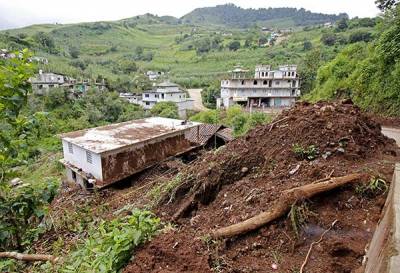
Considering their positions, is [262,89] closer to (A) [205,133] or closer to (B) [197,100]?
(B) [197,100]

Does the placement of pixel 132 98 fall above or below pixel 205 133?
below

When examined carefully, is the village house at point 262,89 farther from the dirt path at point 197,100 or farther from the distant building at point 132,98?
the distant building at point 132,98

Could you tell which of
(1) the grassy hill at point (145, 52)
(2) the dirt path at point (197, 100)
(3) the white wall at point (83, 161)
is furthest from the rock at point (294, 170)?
(1) the grassy hill at point (145, 52)

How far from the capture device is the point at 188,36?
111875 millimetres

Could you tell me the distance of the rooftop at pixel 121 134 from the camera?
12178 mm

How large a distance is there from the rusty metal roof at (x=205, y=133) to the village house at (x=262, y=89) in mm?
22902

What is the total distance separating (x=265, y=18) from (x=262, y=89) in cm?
15839

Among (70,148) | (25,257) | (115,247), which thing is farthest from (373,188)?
(70,148)

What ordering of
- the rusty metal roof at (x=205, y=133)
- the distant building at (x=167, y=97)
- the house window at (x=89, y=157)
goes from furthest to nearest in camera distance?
the distant building at (x=167, y=97), the rusty metal roof at (x=205, y=133), the house window at (x=89, y=157)

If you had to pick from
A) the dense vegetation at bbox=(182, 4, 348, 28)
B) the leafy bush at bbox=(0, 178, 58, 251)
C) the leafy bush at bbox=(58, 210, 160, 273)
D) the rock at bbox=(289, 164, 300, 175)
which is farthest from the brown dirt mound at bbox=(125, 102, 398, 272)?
the dense vegetation at bbox=(182, 4, 348, 28)

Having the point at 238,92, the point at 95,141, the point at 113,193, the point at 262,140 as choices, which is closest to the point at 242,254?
the point at 262,140

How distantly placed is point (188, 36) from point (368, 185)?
117 meters

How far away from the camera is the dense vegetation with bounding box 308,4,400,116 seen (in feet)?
35.0

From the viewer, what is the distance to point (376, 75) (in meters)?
11.9
